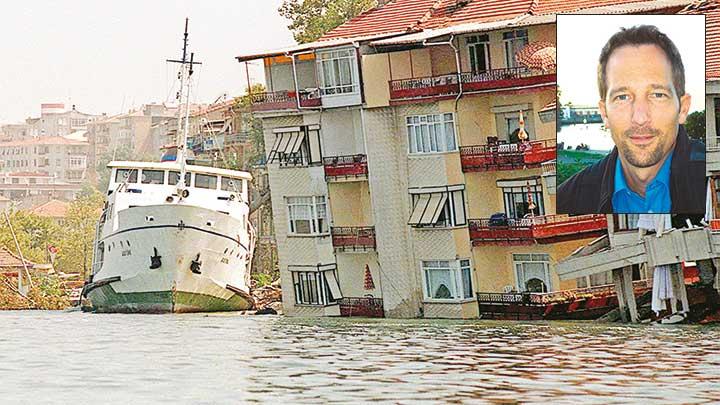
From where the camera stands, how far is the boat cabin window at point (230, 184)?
2258 inches

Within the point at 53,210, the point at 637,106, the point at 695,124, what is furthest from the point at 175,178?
the point at 53,210

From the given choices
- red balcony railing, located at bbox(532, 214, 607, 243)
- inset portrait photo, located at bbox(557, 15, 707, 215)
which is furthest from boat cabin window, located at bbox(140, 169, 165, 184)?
inset portrait photo, located at bbox(557, 15, 707, 215)

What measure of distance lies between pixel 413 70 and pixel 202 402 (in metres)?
23.8

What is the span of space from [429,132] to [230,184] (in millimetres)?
14933

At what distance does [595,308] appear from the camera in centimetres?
4084

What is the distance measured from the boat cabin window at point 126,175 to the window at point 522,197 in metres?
16.9

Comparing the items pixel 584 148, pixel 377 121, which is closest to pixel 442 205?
pixel 377 121

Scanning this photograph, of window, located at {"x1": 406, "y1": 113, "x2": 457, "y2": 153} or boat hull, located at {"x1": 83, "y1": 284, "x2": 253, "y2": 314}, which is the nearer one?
window, located at {"x1": 406, "y1": 113, "x2": 457, "y2": 153}

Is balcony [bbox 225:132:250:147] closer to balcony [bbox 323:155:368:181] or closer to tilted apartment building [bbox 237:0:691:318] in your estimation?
tilted apartment building [bbox 237:0:691:318]

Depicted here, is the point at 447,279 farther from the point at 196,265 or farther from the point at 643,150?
the point at 196,265

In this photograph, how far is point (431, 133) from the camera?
144 feet

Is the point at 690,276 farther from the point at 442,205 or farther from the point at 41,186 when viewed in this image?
the point at 41,186

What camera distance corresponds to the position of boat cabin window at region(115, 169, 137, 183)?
56.1m

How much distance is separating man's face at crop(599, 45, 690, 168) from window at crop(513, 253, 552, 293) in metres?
5.96
